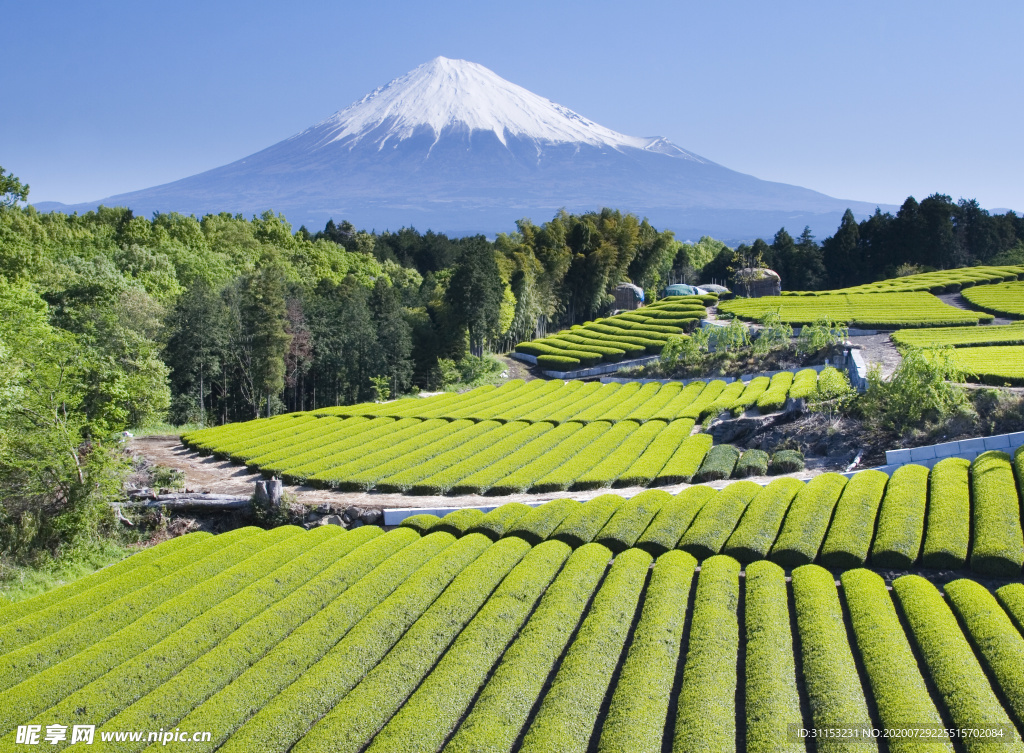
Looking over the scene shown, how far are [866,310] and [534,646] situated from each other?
49270mm

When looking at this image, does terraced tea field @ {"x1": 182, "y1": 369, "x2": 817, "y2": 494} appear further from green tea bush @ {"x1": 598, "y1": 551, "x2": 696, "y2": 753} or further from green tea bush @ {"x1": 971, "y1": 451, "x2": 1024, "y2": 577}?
green tea bush @ {"x1": 971, "y1": 451, "x2": 1024, "y2": 577}

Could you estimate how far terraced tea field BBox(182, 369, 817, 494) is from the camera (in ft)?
88.6

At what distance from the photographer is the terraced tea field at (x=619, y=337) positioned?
2089 inches

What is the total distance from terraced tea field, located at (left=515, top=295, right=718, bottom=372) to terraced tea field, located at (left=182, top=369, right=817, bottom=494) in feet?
29.9

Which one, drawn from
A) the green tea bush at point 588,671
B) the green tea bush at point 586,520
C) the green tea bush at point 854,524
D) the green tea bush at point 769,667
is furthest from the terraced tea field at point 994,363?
the green tea bush at point 588,671

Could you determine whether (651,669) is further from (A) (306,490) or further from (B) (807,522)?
(A) (306,490)

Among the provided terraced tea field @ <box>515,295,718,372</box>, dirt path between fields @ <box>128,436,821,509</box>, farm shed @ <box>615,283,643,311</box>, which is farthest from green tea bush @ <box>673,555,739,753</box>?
farm shed @ <box>615,283,643,311</box>

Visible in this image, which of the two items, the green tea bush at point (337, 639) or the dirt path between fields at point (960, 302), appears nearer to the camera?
the green tea bush at point (337, 639)

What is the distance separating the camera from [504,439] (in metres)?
32.7

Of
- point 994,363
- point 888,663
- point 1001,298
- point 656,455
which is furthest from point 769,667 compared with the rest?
point 1001,298

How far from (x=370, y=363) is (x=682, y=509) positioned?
36.6 m

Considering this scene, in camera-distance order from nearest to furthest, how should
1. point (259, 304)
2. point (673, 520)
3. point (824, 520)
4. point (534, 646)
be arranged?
point (534, 646) → point (824, 520) → point (673, 520) → point (259, 304)

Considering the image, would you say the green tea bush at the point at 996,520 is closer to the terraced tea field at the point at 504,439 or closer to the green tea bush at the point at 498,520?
the terraced tea field at the point at 504,439

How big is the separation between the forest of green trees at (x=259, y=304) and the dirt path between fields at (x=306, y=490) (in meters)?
3.43
